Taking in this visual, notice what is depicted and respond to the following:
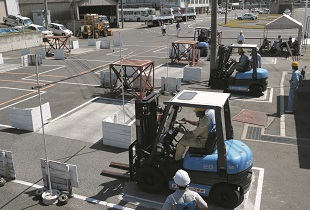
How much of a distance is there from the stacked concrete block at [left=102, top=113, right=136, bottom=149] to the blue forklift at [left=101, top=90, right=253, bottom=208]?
2.12m

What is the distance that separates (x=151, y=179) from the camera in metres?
7.19

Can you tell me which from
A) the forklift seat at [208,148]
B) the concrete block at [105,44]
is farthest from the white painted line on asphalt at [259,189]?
the concrete block at [105,44]

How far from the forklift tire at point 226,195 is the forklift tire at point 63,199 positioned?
3169 mm

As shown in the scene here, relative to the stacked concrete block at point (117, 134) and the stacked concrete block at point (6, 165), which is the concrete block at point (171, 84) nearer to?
the stacked concrete block at point (117, 134)

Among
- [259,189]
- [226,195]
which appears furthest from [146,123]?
[259,189]

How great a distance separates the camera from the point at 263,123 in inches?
458

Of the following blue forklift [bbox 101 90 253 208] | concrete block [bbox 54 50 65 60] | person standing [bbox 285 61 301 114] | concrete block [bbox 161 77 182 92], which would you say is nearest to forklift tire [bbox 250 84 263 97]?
person standing [bbox 285 61 301 114]

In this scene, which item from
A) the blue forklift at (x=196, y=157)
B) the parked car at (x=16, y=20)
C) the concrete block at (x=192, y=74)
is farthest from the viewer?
the parked car at (x=16, y=20)

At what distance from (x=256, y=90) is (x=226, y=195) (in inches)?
347

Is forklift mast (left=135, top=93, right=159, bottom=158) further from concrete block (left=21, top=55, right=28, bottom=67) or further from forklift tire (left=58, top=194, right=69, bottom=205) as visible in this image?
concrete block (left=21, top=55, right=28, bottom=67)

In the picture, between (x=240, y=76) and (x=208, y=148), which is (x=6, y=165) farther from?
(x=240, y=76)

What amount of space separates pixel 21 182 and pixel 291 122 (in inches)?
360

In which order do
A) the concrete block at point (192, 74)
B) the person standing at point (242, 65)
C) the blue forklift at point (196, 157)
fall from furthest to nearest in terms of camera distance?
1. the concrete block at point (192, 74)
2. the person standing at point (242, 65)
3. the blue forklift at point (196, 157)

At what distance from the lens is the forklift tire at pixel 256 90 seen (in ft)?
47.5
